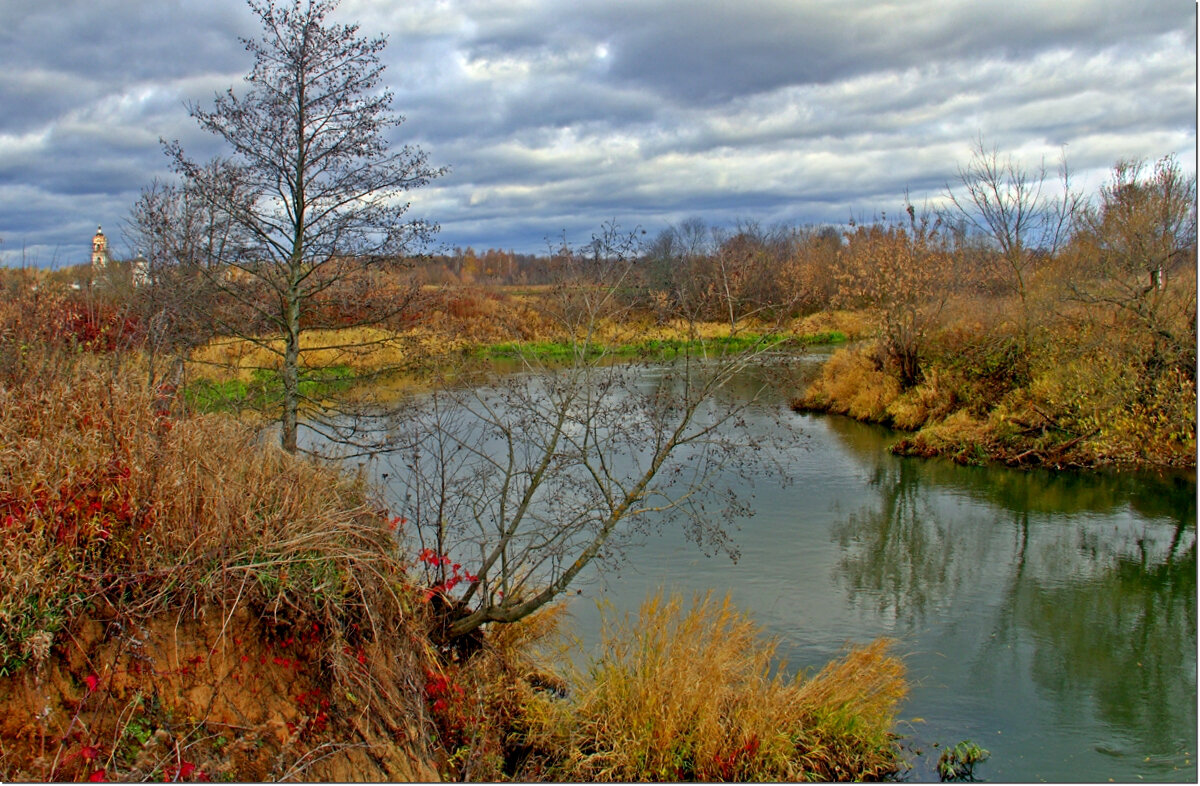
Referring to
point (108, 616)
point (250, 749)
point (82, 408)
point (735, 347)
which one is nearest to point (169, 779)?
point (250, 749)

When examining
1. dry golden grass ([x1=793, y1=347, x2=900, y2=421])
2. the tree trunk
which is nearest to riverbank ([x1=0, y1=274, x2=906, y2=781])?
the tree trunk

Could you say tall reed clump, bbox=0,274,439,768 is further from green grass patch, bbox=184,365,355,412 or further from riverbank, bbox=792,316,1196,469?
riverbank, bbox=792,316,1196,469

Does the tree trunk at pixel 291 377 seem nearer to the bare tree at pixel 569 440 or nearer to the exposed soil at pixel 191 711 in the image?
the bare tree at pixel 569 440

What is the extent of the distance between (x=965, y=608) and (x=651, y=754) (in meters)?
5.59

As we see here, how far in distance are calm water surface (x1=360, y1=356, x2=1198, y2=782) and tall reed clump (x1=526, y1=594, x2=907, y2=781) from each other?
0.67 metres

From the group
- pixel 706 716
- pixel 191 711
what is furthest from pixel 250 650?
pixel 706 716

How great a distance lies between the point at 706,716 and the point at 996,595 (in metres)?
6.04

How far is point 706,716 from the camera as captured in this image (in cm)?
672

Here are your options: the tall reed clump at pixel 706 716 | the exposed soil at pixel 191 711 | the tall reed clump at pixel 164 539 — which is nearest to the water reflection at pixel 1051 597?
the tall reed clump at pixel 706 716

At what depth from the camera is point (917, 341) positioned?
77.3 feet

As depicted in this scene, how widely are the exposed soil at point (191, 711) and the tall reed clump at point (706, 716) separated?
1.59 m

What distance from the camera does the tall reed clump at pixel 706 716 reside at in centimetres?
670

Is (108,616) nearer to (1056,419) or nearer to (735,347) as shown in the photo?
(735,347)

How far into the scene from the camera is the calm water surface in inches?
307
